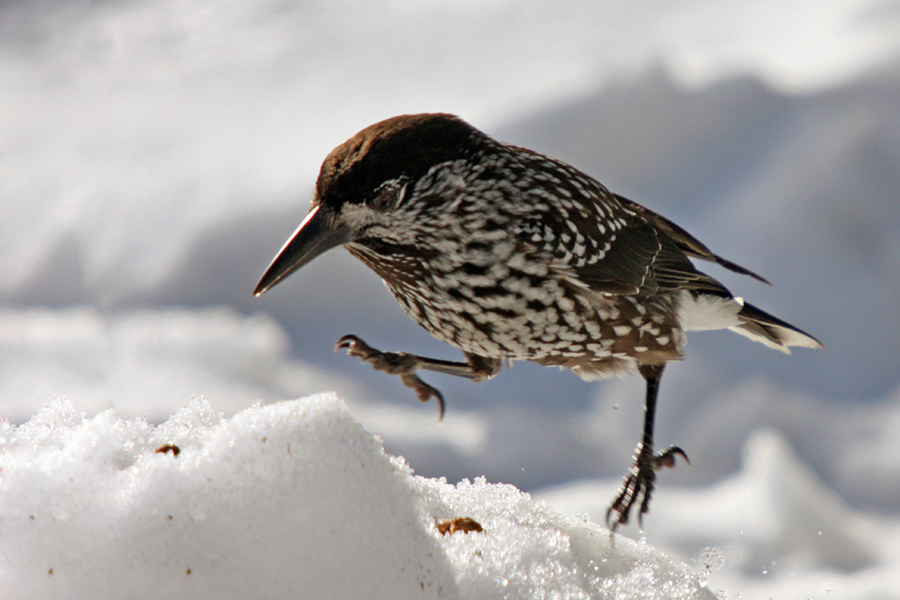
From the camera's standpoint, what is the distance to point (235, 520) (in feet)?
4.03

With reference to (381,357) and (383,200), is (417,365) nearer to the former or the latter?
(381,357)

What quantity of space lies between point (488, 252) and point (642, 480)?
0.98m

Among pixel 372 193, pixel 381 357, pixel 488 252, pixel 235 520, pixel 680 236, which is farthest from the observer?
pixel 680 236

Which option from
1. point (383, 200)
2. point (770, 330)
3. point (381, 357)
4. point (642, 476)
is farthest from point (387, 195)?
point (770, 330)

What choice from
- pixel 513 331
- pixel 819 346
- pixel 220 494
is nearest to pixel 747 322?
pixel 819 346

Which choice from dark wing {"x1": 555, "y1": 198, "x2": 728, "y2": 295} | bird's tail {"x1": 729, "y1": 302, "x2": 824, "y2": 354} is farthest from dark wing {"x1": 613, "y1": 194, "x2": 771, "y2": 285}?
bird's tail {"x1": 729, "y1": 302, "x2": 824, "y2": 354}

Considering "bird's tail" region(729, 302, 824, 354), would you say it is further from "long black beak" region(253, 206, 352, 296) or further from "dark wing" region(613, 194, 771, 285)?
"long black beak" region(253, 206, 352, 296)

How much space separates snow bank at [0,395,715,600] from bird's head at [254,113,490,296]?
17.2 inches

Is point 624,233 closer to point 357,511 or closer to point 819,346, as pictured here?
point 819,346

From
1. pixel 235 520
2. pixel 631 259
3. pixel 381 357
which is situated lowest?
pixel 235 520

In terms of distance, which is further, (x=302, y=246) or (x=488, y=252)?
(x=488, y=252)

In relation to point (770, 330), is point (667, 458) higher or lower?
lower

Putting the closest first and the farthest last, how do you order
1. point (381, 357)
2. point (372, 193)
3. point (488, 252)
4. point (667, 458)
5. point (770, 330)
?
point (372, 193), point (488, 252), point (381, 357), point (667, 458), point (770, 330)

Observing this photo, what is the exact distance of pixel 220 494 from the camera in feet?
4.04
